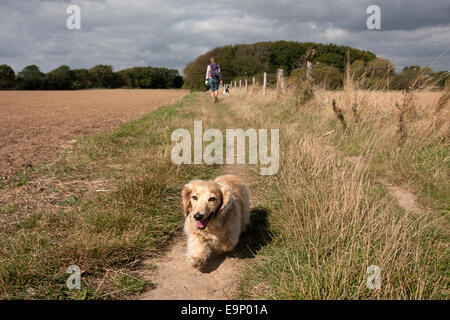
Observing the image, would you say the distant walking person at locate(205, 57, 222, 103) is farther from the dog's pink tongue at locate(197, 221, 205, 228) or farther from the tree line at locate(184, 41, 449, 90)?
the dog's pink tongue at locate(197, 221, 205, 228)

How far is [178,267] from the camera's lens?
9.59 ft

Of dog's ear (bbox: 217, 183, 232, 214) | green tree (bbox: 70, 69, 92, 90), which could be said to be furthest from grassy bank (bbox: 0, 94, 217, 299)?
green tree (bbox: 70, 69, 92, 90)

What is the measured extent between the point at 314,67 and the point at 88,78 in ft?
256

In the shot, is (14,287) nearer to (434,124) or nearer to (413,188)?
(413,188)

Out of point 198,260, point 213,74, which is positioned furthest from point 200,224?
point 213,74

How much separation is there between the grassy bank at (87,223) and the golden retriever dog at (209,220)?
0.53 meters

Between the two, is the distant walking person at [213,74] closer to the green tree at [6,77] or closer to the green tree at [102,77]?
the green tree at [6,77]

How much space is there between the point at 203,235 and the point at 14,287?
1670mm

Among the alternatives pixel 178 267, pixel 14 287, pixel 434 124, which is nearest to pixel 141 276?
pixel 178 267

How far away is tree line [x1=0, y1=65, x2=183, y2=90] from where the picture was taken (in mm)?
61469

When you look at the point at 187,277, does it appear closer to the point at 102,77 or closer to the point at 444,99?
the point at 444,99

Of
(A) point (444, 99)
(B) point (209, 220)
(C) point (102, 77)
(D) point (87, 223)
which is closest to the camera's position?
(B) point (209, 220)

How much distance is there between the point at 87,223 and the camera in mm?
3207

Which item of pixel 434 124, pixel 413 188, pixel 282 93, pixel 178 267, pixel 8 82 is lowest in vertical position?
pixel 178 267
